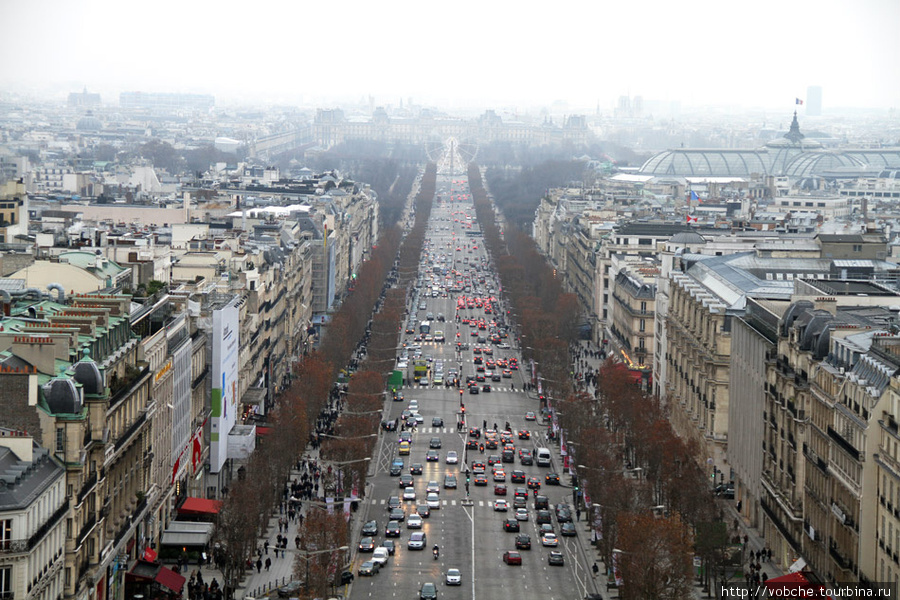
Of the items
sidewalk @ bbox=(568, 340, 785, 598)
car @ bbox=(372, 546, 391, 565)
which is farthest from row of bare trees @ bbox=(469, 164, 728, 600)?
car @ bbox=(372, 546, 391, 565)

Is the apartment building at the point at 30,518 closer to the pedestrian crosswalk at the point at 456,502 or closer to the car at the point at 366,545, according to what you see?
the car at the point at 366,545

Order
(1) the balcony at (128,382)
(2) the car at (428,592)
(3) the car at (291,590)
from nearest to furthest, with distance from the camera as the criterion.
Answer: (1) the balcony at (128,382), (2) the car at (428,592), (3) the car at (291,590)

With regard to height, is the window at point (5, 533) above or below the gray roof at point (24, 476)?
below

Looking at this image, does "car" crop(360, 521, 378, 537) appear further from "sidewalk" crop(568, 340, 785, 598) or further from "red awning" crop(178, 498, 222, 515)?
"sidewalk" crop(568, 340, 785, 598)

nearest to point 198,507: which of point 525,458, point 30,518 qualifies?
point 525,458

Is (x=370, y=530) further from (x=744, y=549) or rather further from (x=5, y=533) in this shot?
(x=5, y=533)

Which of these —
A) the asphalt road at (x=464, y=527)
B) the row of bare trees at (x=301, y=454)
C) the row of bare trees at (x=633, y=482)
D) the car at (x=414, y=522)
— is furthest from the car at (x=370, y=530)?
the row of bare trees at (x=633, y=482)
